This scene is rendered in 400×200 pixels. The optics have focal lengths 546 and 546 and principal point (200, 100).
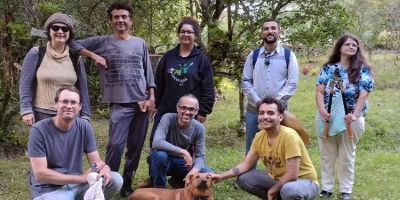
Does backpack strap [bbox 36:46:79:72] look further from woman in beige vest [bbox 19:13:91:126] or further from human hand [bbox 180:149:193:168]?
human hand [bbox 180:149:193:168]

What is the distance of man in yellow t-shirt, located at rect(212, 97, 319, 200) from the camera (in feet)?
15.3

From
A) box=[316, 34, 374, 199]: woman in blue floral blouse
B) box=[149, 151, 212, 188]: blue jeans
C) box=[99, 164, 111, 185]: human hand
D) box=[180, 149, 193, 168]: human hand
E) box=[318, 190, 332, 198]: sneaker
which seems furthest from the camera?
box=[318, 190, 332, 198]: sneaker

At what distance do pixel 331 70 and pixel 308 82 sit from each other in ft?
43.5

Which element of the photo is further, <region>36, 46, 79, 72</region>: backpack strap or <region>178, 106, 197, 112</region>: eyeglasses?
<region>178, 106, 197, 112</region>: eyeglasses

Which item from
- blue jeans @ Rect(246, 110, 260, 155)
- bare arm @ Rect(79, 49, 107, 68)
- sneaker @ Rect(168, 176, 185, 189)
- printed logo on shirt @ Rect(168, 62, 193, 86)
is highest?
bare arm @ Rect(79, 49, 107, 68)

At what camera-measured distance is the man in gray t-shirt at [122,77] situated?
547 cm

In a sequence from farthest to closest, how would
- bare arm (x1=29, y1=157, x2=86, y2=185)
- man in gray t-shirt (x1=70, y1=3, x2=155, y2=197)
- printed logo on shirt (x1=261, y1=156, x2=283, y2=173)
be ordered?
man in gray t-shirt (x1=70, y1=3, x2=155, y2=197)
printed logo on shirt (x1=261, y1=156, x2=283, y2=173)
bare arm (x1=29, y1=157, x2=86, y2=185)

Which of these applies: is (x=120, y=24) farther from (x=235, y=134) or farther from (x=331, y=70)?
(x=235, y=134)

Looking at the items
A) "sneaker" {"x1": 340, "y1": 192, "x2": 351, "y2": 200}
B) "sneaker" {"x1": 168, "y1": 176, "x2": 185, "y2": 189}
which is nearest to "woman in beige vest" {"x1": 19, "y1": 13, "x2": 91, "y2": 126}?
"sneaker" {"x1": 168, "y1": 176, "x2": 185, "y2": 189}

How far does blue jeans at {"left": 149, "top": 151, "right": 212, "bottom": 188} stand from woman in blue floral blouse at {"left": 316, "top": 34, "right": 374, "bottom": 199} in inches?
58.5

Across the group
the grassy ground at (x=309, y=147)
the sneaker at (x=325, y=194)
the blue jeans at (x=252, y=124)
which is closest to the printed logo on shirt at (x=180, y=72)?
the blue jeans at (x=252, y=124)

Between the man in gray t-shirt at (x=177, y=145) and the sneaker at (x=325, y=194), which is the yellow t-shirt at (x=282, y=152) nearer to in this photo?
the man in gray t-shirt at (x=177, y=145)

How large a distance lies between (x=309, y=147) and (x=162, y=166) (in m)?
4.68

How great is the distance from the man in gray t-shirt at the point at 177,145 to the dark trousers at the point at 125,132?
14.4 inches
